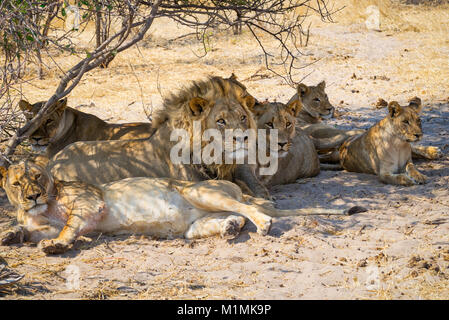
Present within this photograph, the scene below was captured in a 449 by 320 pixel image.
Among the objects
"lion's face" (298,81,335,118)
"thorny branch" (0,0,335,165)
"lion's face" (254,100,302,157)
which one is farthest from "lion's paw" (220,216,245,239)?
"lion's face" (298,81,335,118)

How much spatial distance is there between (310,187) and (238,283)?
8.50 ft

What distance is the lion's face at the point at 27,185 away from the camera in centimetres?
450

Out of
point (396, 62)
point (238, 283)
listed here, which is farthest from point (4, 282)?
point (396, 62)

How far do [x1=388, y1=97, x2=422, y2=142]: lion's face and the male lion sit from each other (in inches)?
67.0

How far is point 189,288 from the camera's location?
3904 mm

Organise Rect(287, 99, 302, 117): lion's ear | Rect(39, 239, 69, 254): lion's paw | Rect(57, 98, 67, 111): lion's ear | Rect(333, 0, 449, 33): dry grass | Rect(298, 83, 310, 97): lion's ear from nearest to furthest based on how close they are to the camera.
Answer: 1. Rect(39, 239, 69, 254): lion's paw
2. Rect(287, 99, 302, 117): lion's ear
3. Rect(57, 98, 67, 111): lion's ear
4. Rect(298, 83, 310, 97): lion's ear
5. Rect(333, 0, 449, 33): dry grass

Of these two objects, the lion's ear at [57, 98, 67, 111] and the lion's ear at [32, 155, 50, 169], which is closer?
the lion's ear at [32, 155, 50, 169]

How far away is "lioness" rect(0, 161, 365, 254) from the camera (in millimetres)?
4566

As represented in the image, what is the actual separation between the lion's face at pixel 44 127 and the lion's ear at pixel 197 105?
1994mm

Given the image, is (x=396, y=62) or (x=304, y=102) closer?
(x=304, y=102)

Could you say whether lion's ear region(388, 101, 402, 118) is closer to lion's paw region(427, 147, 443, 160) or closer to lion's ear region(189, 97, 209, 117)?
lion's paw region(427, 147, 443, 160)

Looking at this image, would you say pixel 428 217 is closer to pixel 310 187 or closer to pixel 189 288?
pixel 310 187

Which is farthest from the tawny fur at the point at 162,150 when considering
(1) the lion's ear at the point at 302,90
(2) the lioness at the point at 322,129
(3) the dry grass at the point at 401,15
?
(3) the dry grass at the point at 401,15

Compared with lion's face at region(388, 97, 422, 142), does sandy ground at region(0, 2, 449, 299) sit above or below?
below
